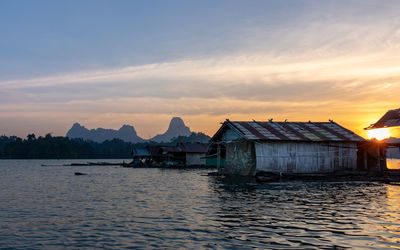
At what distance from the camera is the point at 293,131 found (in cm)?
3478

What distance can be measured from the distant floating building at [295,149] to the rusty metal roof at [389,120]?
12.5 feet

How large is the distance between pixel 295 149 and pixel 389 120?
13613 millimetres

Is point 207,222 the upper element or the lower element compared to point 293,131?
lower

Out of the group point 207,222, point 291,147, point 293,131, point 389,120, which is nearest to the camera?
point 207,222

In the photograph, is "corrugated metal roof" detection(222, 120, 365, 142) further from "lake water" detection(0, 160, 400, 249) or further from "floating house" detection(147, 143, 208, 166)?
"floating house" detection(147, 143, 208, 166)

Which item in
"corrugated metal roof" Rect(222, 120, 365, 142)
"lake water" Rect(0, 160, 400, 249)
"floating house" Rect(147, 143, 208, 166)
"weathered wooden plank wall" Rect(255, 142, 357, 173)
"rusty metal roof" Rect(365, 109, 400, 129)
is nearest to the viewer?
"lake water" Rect(0, 160, 400, 249)

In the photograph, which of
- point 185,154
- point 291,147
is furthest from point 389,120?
point 185,154

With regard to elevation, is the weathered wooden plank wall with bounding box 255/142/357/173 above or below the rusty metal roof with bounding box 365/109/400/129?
below

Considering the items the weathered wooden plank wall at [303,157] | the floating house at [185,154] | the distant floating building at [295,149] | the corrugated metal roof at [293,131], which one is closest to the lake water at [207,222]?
the weathered wooden plank wall at [303,157]

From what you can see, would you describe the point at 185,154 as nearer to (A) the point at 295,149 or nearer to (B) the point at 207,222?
(A) the point at 295,149

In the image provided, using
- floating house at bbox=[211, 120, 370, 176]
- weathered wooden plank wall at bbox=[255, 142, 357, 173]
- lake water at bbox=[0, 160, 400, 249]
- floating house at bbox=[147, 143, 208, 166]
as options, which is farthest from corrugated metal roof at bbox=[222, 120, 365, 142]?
floating house at bbox=[147, 143, 208, 166]

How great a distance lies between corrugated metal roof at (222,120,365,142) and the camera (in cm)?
3266

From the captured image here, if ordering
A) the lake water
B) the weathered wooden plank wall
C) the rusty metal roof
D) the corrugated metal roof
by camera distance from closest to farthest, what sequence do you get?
the lake water
the weathered wooden plank wall
the corrugated metal roof
the rusty metal roof

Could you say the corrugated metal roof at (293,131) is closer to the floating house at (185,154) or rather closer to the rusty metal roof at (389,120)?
the rusty metal roof at (389,120)
